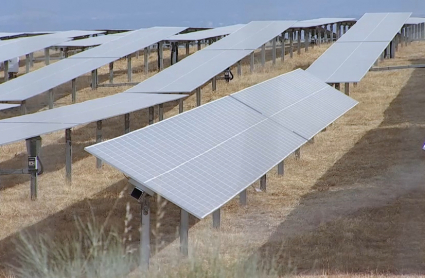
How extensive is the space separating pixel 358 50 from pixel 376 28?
4.74m

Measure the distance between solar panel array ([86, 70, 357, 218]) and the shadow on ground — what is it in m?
0.81

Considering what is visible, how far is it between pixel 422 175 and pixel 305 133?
197 cm

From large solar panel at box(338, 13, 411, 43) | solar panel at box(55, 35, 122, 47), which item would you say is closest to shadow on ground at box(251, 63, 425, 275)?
large solar panel at box(338, 13, 411, 43)

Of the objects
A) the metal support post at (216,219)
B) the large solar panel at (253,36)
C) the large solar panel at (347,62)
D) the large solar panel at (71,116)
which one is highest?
the large solar panel at (253,36)

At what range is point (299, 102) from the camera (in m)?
12.9

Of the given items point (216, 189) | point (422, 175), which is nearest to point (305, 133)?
point (422, 175)

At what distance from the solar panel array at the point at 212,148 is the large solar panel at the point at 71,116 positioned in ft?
6.58

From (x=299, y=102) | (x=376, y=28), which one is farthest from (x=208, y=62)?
(x=376, y=28)

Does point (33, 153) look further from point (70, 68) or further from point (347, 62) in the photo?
point (347, 62)

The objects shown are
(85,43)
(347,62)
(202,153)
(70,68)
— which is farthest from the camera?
(85,43)

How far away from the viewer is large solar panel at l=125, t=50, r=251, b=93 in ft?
51.5

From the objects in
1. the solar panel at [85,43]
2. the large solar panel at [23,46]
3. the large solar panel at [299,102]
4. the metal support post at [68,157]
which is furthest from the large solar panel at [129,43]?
the metal support post at [68,157]

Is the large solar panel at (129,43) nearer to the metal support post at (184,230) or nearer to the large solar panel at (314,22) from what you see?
the large solar panel at (314,22)

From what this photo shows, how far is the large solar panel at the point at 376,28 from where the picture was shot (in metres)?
22.4
